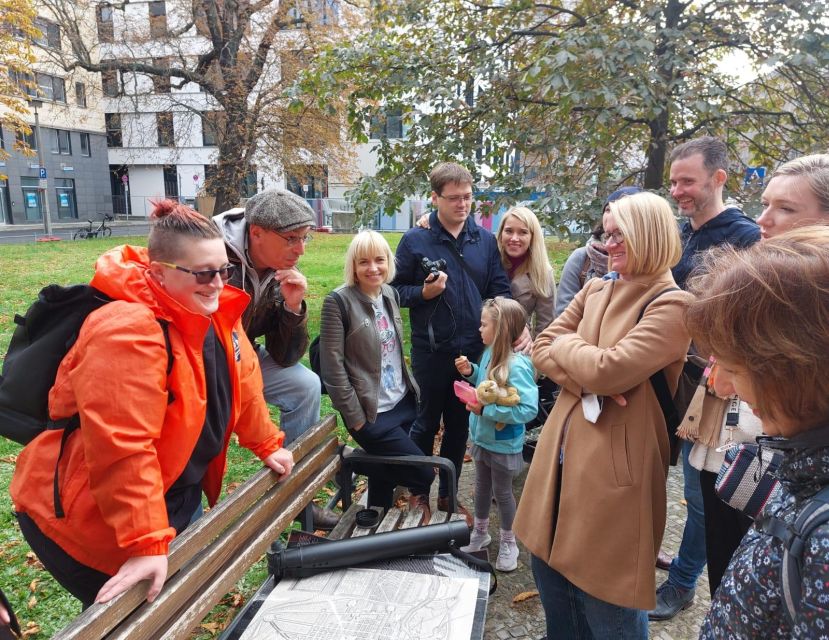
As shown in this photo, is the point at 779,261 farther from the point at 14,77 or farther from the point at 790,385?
the point at 14,77

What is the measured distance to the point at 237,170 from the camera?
Result: 17.0 meters

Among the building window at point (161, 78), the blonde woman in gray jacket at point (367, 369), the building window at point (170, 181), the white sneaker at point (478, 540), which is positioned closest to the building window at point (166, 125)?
the building window at point (161, 78)

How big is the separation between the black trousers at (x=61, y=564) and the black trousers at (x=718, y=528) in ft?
7.37

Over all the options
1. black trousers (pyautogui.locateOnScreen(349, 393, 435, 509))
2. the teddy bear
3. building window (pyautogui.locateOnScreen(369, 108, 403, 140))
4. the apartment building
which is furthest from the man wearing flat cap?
the apartment building

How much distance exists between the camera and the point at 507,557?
3285 mm

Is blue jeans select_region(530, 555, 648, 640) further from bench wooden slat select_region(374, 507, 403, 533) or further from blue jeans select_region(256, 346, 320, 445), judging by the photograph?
blue jeans select_region(256, 346, 320, 445)

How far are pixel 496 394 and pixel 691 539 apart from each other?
3.73 ft

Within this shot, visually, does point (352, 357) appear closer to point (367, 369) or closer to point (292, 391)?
point (367, 369)

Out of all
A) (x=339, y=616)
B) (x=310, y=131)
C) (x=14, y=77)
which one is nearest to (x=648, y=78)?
(x=339, y=616)

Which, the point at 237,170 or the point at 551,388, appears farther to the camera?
the point at 237,170

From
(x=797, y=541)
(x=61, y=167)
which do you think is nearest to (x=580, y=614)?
(x=797, y=541)

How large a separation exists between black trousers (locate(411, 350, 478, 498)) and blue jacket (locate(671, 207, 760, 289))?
1418 mm

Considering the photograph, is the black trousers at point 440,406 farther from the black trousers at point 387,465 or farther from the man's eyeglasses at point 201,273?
the man's eyeglasses at point 201,273

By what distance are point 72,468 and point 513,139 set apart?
525 cm
